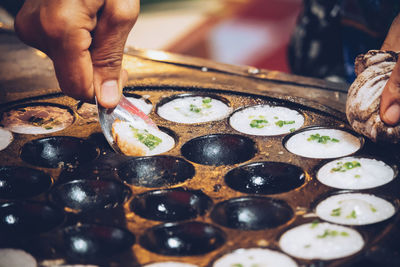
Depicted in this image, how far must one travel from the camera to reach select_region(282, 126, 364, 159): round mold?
3.04 metres

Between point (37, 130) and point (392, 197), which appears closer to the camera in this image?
point (392, 197)

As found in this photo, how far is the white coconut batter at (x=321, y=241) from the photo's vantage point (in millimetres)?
2275

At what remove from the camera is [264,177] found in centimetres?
301

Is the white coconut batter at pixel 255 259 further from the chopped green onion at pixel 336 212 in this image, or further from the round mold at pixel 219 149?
the round mold at pixel 219 149

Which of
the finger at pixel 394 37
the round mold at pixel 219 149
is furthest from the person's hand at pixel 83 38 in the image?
the finger at pixel 394 37

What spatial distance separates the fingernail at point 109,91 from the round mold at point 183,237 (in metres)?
0.67

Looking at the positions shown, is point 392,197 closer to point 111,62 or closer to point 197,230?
point 197,230

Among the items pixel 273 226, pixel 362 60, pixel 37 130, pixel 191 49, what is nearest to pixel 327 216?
pixel 273 226

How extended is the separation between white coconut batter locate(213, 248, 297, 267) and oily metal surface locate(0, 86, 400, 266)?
0.11ft

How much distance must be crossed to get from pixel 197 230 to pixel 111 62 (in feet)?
2.91

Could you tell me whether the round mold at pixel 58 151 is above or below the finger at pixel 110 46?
below

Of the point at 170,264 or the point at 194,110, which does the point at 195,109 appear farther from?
the point at 170,264

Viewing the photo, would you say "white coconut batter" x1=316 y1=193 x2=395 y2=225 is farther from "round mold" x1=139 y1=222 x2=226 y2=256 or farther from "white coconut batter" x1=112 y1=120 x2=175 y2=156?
"white coconut batter" x1=112 y1=120 x2=175 y2=156

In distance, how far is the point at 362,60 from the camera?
296 cm
